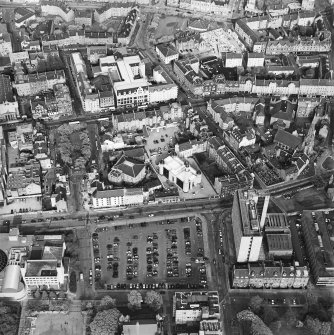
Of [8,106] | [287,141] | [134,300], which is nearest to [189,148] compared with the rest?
[287,141]

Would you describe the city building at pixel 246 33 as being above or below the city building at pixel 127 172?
above

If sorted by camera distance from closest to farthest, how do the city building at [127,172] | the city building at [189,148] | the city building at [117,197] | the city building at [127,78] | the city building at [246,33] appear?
the city building at [117,197]
the city building at [127,172]
the city building at [189,148]
the city building at [127,78]
the city building at [246,33]

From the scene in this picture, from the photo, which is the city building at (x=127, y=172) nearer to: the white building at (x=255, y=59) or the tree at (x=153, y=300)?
the tree at (x=153, y=300)

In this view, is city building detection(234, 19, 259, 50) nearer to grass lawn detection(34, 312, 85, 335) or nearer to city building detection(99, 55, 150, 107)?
city building detection(99, 55, 150, 107)

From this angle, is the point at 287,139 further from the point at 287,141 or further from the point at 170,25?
the point at 170,25

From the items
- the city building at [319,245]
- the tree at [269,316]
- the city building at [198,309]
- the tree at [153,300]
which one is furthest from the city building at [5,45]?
the tree at [269,316]

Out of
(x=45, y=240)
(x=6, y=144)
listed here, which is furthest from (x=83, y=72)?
(x=45, y=240)
